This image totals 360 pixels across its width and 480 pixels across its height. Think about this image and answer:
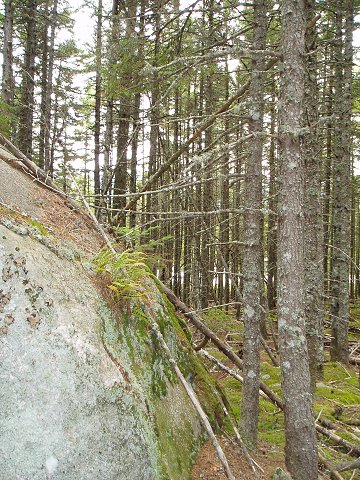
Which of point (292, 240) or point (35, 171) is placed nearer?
point (292, 240)

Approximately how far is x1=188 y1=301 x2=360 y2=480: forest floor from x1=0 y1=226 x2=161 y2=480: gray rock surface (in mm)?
1154

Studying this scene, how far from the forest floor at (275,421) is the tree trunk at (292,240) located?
72 cm

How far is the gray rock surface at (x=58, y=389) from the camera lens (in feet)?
7.62

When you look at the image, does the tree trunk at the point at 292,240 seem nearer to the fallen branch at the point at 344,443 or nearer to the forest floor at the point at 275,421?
the forest floor at the point at 275,421

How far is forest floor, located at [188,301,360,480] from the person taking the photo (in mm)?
3965

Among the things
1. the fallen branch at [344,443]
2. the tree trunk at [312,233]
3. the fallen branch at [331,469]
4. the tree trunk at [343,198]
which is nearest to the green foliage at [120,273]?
the fallen branch at [331,469]

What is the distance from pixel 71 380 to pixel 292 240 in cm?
265

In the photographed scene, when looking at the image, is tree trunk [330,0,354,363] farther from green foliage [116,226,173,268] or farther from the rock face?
the rock face

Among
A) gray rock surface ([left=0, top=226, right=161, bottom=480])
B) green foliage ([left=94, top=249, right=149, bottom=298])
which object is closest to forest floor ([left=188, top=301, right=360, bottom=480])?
gray rock surface ([left=0, top=226, right=161, bottom=480])

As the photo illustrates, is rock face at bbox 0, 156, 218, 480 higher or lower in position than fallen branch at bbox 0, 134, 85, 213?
lower

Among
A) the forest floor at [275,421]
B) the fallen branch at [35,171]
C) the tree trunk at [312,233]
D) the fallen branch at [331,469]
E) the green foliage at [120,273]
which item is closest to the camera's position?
the green foliage at [120,273]

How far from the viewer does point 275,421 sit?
646cm

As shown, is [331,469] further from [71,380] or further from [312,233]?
[312,233]

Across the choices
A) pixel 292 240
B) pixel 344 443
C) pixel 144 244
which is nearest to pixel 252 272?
pixel 292 240
